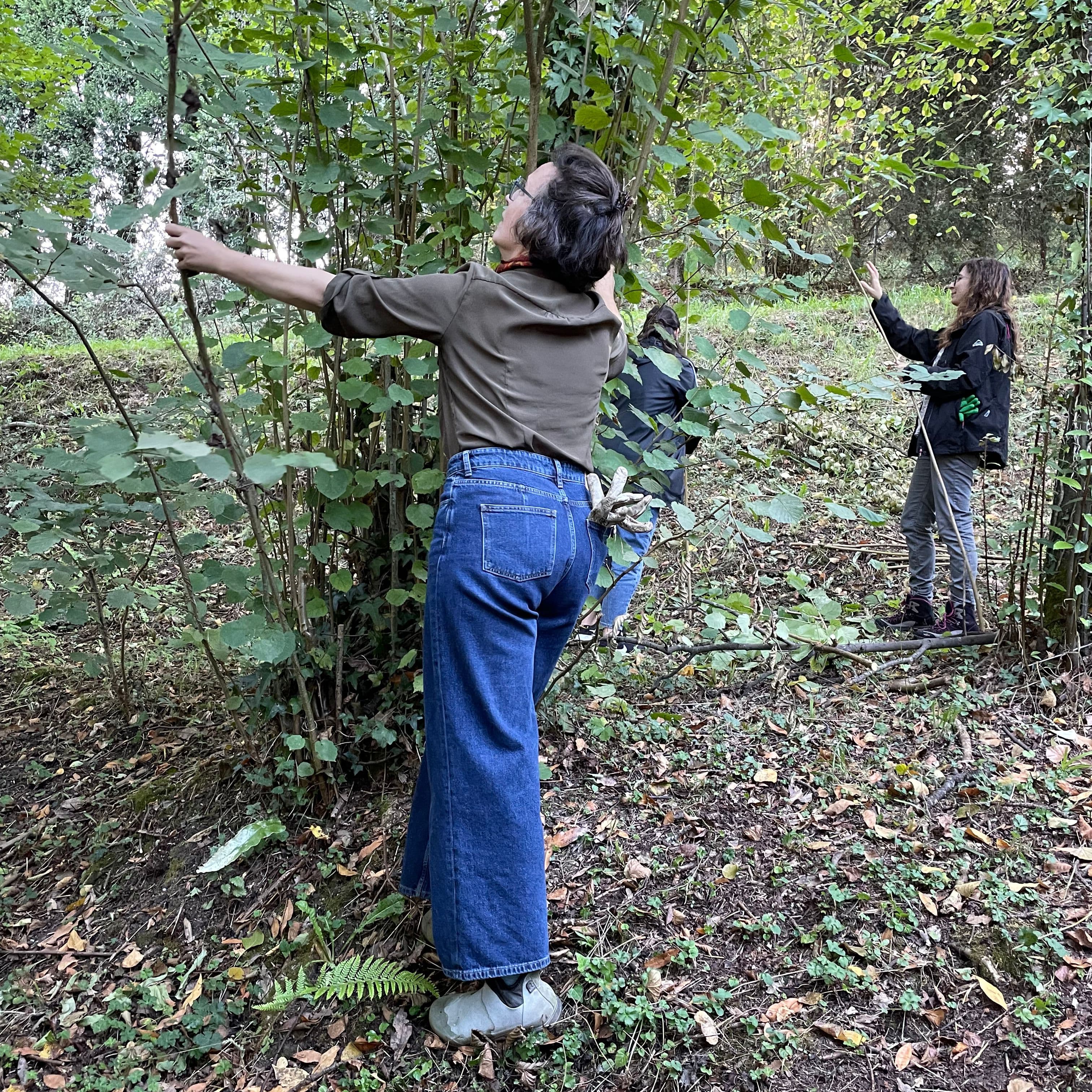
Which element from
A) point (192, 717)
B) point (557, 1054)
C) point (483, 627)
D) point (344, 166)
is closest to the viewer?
point (483, 627)

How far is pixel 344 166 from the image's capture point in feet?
7.46

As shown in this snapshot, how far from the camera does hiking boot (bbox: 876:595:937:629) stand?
413cm

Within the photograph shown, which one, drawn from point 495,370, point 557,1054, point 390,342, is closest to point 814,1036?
point 557,1054

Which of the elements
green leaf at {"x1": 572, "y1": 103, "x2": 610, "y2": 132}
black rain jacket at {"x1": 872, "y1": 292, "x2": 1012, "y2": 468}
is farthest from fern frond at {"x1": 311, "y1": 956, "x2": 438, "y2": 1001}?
black rain jacket at {"x1": 872, "y1": 292, "x2": 1012, "y2": 468}

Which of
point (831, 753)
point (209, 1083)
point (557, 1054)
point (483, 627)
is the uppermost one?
point (483, 627)

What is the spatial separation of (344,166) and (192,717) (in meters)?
2.32

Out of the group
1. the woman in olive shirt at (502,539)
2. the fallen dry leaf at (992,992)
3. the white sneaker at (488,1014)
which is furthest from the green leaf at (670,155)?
the fallen dry leaf at (992,992)

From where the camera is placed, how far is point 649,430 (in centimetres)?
371

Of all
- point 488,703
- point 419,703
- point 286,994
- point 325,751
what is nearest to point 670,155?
point 488,703

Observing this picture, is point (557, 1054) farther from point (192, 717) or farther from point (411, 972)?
point (192, 717)

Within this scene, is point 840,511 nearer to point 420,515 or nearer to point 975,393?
point 420,515

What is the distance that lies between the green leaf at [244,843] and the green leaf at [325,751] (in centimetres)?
24

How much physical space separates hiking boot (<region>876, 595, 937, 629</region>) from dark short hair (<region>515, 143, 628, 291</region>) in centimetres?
303

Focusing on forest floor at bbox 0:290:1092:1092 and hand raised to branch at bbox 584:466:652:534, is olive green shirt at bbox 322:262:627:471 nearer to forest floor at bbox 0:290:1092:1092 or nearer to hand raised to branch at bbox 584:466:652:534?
hand raised to branch at bbox 584:466:652:534
